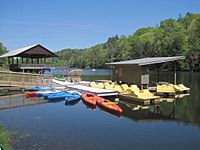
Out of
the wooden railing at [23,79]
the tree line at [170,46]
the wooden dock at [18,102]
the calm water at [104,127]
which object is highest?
the tree line at [170,46]

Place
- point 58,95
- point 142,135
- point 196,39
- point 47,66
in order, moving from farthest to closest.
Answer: point 196,39 → point 47,66 → point 58,95 → point 142,135

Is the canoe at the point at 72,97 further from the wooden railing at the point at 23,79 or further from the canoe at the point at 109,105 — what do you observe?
the wooden railing at the point at 23,79

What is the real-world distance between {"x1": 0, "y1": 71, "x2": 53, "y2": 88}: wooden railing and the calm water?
8.69 meters

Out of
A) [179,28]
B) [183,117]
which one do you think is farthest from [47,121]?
[179,28]

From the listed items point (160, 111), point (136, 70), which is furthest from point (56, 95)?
point (160, 111)

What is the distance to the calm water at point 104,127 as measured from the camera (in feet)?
35.7

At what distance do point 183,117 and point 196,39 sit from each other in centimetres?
6013

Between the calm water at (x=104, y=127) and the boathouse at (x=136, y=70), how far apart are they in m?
6.31

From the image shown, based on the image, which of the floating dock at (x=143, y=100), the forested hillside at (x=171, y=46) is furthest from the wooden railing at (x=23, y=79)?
the forested hillside at (x=171, y=46)

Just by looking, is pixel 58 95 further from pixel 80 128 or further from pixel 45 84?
pixel 80 128

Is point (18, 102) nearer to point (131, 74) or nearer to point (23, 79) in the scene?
point (23, 79)

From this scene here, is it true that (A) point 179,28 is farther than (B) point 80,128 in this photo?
Yes

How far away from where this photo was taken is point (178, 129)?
13383 mm

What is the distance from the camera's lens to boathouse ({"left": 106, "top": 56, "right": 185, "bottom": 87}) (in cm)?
2594
